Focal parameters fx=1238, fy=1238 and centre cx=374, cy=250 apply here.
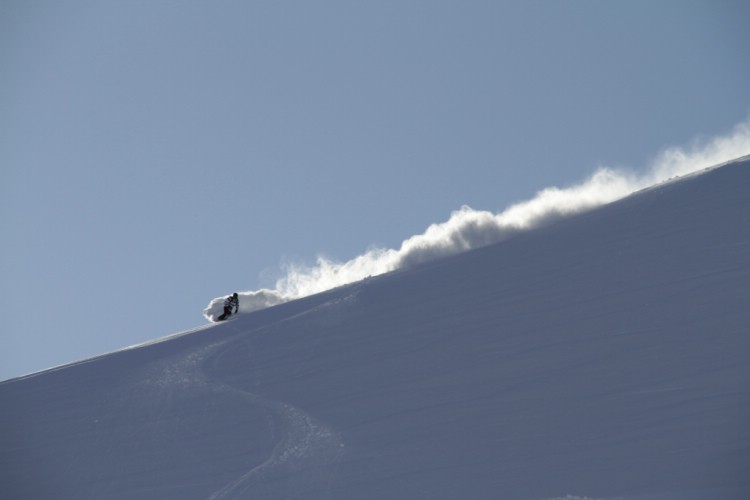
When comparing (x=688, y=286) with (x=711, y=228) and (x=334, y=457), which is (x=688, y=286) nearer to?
(x=711, y=228)

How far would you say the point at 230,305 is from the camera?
133 feet

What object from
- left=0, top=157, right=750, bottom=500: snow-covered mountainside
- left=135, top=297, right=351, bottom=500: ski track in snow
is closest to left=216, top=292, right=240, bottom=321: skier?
left=0, top=157, right=750, bottom=500: snow-covered mountainside

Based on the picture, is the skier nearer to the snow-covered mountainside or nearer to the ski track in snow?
the snow-covered mountainside

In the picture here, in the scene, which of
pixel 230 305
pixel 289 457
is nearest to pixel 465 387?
pixel 289 457

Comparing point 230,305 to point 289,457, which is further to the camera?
point 230,305

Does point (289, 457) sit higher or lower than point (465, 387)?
lower

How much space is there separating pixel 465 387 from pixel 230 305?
14.6m

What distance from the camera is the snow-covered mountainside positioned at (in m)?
23.1

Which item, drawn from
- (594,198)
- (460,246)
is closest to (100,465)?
(460,246)

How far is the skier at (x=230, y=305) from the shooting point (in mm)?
40281

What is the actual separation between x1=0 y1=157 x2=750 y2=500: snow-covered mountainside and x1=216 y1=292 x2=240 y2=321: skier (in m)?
1.53

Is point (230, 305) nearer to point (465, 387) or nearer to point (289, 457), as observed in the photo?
point (465, 387)

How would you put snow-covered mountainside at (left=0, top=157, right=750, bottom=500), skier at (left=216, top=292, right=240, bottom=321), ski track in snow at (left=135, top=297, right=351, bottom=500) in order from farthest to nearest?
1. skier at (left=216, top=292, right=240, bottom=321)
2. ski track in snow at (left=135, top=297, right=351, bottom=500)
3. snow-covered mountainside at (left=0, top=157, right=750, bottom=500)

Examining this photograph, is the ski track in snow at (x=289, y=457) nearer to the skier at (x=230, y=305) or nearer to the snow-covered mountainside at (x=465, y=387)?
the snow-covered mountainside at (x=465, y=387)
